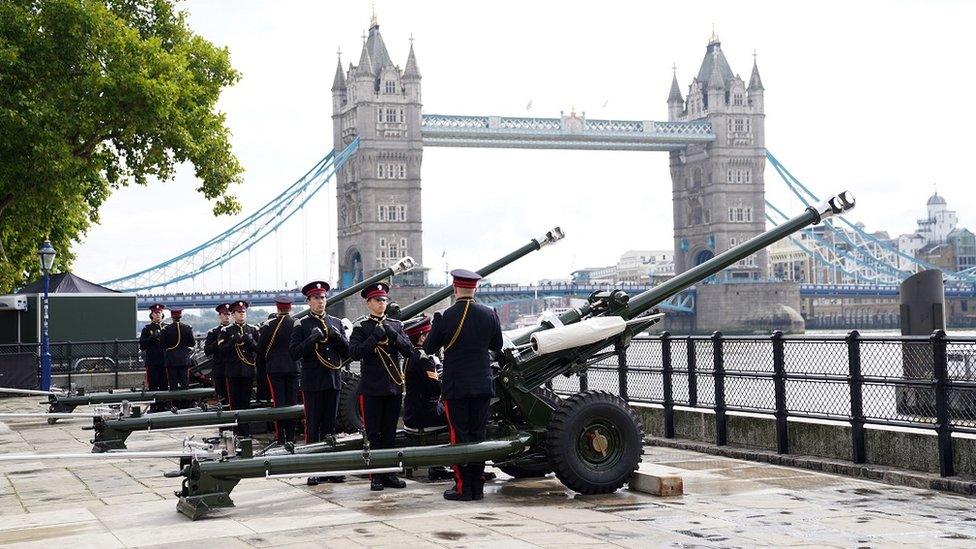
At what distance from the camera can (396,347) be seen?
871 cm

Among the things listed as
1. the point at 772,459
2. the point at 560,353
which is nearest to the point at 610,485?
the point at 560,353

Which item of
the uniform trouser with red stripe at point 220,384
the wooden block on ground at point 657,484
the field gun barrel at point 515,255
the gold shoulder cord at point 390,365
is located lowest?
the wooden block on ground at point 657,484

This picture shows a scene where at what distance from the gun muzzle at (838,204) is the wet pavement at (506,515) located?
2.03 meters

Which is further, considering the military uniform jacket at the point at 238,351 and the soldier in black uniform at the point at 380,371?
the military uniform jacket at the point at 238,351

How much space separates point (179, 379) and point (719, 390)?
8244mm

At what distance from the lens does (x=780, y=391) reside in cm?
1036

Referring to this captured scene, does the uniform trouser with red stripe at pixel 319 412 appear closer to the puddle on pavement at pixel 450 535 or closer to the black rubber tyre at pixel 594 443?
the black rubber tyre at pixel 594 443

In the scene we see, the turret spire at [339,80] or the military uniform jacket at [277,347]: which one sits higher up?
the turret spire at [339,80]

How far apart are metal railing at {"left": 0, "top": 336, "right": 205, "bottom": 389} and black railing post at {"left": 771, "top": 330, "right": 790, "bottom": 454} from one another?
15088mm

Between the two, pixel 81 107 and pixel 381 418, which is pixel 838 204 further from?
pixel 81 107

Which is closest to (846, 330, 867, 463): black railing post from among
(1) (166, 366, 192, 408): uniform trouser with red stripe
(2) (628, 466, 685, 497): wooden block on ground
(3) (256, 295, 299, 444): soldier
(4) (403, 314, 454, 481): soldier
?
(2) (628, 466, 685, 497): wooden block on ground

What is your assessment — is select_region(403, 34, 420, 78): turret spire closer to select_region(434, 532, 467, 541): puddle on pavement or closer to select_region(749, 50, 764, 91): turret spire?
select_region(749, 50, 764, 91): turret spire

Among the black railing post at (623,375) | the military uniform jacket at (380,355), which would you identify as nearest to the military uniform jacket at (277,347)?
the military uniform jacket at (380,355)

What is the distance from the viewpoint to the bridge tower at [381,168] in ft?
379
